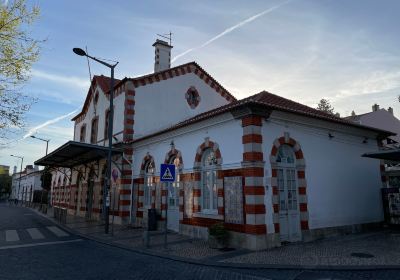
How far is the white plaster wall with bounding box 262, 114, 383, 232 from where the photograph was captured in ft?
35.8

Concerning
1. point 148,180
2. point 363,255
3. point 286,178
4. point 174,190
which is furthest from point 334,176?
point 148,180

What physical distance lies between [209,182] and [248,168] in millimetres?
2381

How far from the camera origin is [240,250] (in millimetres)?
9352

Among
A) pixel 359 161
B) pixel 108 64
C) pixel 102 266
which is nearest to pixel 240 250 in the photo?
pixel 102 266

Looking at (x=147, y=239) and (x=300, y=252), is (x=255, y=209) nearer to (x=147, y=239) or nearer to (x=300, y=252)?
(x=300, y=252)

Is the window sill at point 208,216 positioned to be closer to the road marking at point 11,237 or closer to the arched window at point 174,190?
Answer: the arched window at point 174,190

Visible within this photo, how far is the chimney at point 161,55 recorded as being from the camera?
20766 mm

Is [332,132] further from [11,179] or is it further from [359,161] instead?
[11,179]

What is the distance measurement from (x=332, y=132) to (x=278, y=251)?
226 inches

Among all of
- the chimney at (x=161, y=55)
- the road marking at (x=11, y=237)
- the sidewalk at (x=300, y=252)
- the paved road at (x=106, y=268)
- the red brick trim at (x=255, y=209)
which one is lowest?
the paved road at (x=106, y=268)

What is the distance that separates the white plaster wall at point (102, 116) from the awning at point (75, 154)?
4.21 ft

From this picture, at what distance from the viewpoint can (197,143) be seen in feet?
40.5

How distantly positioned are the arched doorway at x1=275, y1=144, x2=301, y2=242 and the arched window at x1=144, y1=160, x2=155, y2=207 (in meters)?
7.05

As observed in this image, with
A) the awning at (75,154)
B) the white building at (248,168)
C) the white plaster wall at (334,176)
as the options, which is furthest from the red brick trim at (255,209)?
the awning at (75,154)
